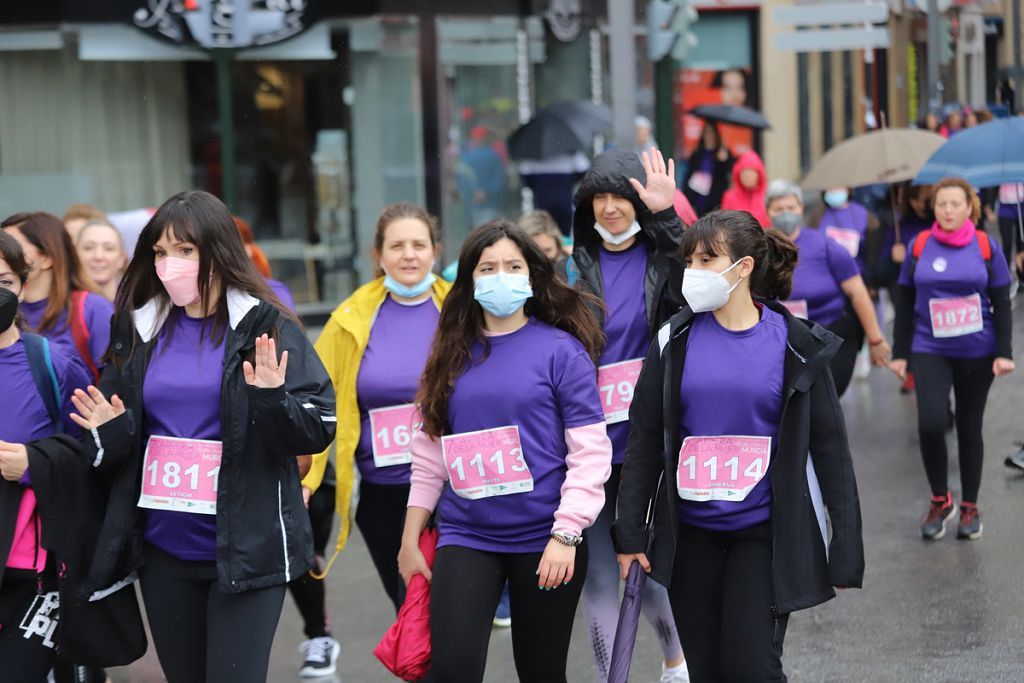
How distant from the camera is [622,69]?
9656 millimetres

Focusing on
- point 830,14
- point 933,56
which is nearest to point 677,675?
point 830,14

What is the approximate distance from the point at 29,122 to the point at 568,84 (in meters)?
5.55

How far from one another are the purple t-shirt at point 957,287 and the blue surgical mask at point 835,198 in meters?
4.20

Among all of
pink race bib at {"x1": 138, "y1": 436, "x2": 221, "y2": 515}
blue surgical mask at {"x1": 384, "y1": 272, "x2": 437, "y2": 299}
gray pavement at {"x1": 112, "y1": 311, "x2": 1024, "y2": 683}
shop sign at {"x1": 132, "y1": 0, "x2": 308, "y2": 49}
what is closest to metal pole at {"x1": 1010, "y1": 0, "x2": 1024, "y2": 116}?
shop sign at {"x1": 132, "y1": 0, "x2": 308, "y2": 49}

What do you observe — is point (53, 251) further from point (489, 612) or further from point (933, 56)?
point (933, 56)

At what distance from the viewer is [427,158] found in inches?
603

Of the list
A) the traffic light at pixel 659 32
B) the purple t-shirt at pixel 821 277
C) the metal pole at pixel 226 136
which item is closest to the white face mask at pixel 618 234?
the purple t-shirt at pixel 821 277

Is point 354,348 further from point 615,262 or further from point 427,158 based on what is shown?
point 427,158

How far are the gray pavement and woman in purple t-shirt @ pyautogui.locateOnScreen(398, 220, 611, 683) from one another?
1.83 m

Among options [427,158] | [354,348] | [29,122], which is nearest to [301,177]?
[427,158]

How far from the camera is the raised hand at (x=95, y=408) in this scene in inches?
174

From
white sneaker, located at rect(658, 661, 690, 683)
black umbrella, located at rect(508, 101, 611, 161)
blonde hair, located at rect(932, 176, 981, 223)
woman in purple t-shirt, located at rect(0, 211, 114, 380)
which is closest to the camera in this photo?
woman in purple t-shirt, located at rect(0, 211, 114, 380)

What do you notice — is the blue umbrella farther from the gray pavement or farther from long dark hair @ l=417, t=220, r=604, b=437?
long dark hair @ l=417, t=220, r=604, b=437

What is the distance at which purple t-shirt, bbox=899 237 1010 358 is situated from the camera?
8203 millimetres
